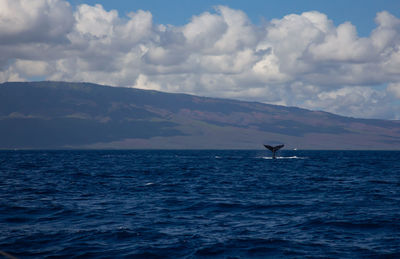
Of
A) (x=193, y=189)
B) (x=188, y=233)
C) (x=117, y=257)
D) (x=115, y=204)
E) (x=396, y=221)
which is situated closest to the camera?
(x=117, y=257)

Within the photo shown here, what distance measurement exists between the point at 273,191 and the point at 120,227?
20.0 metres

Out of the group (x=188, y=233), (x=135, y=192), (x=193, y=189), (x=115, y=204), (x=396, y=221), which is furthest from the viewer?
(x=193, y=189)

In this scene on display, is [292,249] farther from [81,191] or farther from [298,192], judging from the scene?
[81,191]

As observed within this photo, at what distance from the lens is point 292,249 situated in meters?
19.8

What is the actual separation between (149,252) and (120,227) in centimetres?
504

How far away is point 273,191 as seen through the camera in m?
40.9

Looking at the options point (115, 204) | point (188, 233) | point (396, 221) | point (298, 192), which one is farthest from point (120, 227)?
point (298, 192)

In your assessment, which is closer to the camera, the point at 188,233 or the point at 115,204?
the point at 188,233

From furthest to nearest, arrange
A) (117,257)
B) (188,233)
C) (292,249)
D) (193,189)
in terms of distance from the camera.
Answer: (193,189), (188,233), (292,249), (117,257)

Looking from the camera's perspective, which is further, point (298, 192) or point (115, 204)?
point (298, 192)

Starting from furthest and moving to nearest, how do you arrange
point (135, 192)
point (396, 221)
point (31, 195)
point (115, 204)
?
1. point (135, 192)
2. point (31, 195)
3. point (115, 204)
4. point (396, 221)

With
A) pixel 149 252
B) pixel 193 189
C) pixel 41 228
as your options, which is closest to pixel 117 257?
pixel 149 252

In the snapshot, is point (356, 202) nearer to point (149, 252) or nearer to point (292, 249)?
point (292, 249)

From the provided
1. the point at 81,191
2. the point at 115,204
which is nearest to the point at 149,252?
the point at 115,204
